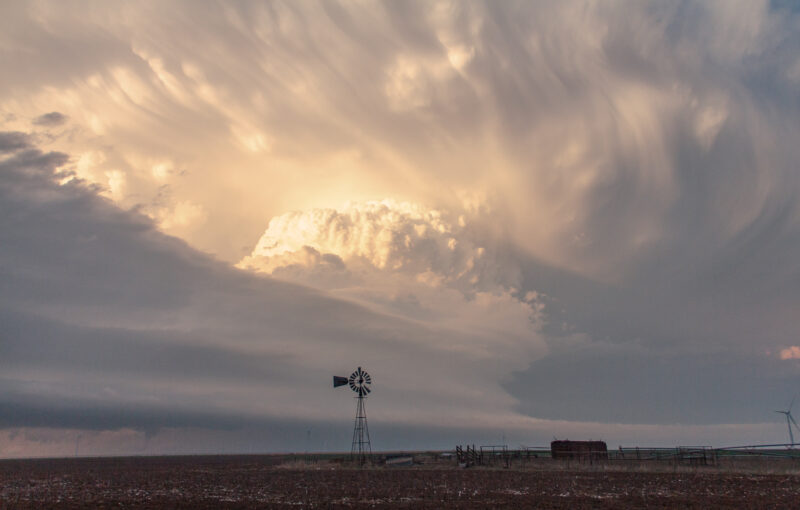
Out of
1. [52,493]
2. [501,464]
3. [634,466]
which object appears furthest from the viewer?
[501,464]

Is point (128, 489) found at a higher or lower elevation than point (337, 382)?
lower

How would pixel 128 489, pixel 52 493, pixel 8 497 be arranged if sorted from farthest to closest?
1. pixel 128 489
2. pixel 52 493
3. pixel 8 497

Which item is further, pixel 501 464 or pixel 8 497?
pixel 501 464

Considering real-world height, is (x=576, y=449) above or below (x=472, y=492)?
above

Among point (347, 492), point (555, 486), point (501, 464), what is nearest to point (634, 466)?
point (501, 464)

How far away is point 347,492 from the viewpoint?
45.8m

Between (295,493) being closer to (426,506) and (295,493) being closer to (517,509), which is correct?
(426,506)

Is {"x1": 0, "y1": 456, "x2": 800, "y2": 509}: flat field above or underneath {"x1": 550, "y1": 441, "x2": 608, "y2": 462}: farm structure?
underneath

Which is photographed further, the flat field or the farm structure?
the farm structure

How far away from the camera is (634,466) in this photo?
6800 cm

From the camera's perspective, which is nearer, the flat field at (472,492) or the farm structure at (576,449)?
the flat field at (472,492)

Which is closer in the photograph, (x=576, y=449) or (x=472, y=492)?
(x=472, y=492)

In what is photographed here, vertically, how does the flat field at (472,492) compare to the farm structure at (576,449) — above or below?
below

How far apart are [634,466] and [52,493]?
56.9 meters
